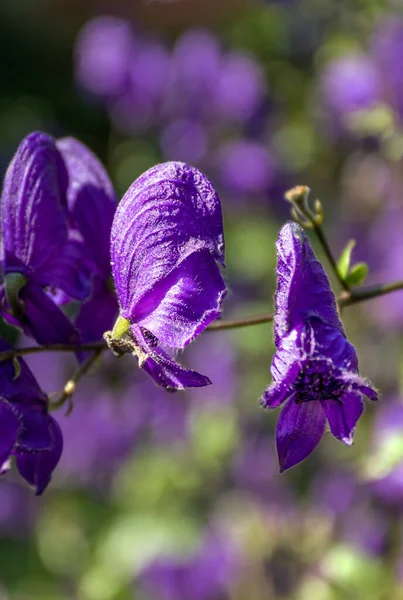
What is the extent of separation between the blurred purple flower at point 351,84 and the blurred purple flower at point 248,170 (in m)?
0.44

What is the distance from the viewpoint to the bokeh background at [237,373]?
2475 mm

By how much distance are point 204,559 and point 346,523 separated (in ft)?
1.56

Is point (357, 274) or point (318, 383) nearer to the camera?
point (318, 383)

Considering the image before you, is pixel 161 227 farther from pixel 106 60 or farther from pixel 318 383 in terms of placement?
pixel 106 60

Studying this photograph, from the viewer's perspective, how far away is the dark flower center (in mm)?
888

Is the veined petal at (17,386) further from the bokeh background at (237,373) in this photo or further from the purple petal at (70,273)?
the bokeh background at (237,373)

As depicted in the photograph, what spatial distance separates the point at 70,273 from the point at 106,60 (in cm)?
266

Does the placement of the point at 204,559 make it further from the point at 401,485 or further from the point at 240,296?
the point at 240,296

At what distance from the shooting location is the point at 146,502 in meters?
2.97

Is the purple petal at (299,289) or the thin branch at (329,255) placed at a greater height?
the purple petal at (299,289)

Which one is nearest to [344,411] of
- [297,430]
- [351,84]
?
[297,430]

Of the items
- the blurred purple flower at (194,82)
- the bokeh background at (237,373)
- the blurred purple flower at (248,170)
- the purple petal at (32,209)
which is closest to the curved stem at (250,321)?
the purple petal at (32,209)

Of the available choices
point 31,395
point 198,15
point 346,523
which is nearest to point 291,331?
point 31,395

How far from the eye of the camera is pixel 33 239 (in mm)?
1173
